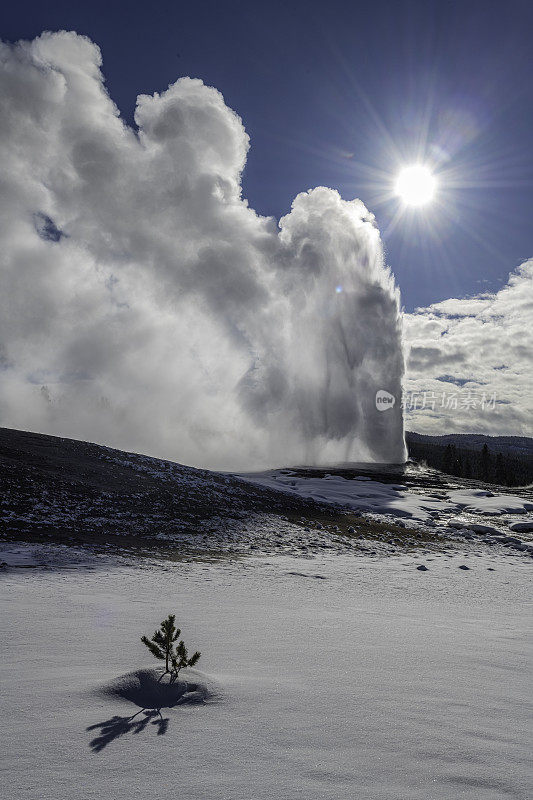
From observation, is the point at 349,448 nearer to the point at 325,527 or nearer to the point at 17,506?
the point at 325,527

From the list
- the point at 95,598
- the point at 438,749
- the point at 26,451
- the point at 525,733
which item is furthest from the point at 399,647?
the point at 26,451

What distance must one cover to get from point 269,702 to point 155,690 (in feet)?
2.94

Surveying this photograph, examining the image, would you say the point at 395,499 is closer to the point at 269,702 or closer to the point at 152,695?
the point at 269,702

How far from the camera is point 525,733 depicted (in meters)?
3.08

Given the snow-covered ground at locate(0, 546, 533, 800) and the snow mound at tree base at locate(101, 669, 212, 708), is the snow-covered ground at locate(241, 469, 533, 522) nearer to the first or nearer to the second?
the snow-covered ground at locate(0, 546, 533, 800)

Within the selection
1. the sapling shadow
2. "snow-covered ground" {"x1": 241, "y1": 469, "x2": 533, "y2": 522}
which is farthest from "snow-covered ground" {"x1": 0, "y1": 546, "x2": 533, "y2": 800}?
"snow-covered ground" {"x1": 241, "y1": 469, "x2": 533, "y2": 522}

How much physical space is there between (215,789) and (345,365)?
186 ft

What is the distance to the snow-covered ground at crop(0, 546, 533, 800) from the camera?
7.57 feet

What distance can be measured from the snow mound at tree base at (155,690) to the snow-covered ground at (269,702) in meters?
0.08

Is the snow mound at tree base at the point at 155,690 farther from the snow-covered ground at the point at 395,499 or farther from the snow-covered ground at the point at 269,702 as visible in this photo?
the snow-covered ground at the point at 395,499

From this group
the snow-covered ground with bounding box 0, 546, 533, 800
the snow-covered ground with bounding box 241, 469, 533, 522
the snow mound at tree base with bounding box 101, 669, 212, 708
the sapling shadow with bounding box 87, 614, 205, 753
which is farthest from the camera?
the snow-covered ground with bounding box 241, 469, 533, 522

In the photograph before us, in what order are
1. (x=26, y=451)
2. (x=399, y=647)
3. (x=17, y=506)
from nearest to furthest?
(x=399, y=647)
(x=17, y=506)
(x=26, y=451)

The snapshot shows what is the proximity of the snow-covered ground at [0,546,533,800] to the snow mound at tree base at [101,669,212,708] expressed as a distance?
0.08 meters

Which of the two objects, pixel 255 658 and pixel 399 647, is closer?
pixel 255 658
